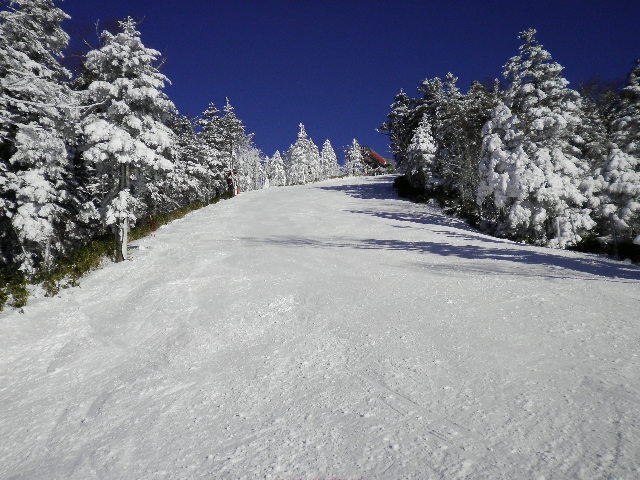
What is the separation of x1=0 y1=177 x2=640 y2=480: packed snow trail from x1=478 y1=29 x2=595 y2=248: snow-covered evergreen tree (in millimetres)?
8359

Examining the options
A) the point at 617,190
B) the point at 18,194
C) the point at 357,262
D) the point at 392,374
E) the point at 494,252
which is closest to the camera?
the point at 392,374

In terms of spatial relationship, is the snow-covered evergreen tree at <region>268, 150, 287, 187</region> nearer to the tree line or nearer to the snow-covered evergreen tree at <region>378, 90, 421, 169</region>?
the snow-covered evergreen tree at <region>378, 90, 421, 169</region>

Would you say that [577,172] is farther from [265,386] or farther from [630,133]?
[265,386]

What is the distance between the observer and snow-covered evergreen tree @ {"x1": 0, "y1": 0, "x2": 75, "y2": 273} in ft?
41.2

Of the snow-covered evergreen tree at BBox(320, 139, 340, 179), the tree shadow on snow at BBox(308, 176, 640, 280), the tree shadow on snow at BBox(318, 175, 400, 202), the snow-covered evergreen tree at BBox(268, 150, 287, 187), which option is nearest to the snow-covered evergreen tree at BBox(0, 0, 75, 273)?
the tree shadow on snow at BBox(308, 176, 640, 280)

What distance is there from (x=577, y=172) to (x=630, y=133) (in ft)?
9.19

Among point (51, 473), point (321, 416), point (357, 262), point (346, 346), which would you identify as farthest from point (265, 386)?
point (357, 262)

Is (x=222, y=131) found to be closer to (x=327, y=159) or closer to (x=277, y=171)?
(x=277, y=171)

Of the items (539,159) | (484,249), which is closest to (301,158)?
(539,159)

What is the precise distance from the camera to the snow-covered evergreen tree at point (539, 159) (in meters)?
20.3

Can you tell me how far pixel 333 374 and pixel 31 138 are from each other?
12.9 m

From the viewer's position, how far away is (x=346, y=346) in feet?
22.9

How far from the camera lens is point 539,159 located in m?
20.9

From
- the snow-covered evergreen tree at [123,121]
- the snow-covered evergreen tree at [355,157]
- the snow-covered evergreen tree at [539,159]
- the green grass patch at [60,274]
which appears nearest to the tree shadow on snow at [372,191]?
the snow-covered evergreen tree at [539,159]
